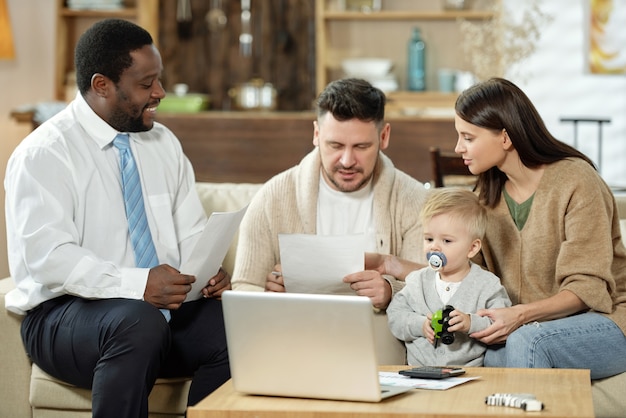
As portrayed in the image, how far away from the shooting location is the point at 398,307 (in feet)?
8.22

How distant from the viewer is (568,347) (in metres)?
2.36

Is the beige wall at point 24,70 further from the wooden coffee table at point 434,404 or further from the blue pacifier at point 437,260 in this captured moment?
the wooden coffee table at point 434,404

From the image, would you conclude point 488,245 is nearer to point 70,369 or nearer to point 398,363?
point 398,363

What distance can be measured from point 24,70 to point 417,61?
2.21 m

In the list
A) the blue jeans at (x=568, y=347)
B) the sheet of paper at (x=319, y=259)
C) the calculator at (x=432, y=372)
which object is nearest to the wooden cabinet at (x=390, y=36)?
the sheet of paper at (x=319, y=259)

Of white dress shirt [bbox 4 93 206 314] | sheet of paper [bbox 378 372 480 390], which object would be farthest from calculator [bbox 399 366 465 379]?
white dress shirt [bbox 4 93 206 314]

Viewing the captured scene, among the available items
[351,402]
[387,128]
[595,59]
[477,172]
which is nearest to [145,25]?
[595,59]

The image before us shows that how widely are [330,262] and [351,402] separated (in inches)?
27.2

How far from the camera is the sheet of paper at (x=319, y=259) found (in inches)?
98.7

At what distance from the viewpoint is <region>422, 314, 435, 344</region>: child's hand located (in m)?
2.31

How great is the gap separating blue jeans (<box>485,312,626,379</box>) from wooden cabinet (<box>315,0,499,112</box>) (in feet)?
11.3

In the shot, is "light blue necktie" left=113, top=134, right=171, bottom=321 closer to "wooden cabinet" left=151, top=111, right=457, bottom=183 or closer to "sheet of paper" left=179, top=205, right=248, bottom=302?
"sheet of paper" left=179, top=205, right=248, bottom=302

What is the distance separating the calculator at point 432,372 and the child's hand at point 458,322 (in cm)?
18

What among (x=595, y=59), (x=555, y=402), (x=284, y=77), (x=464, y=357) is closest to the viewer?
(x=555, y=402)
